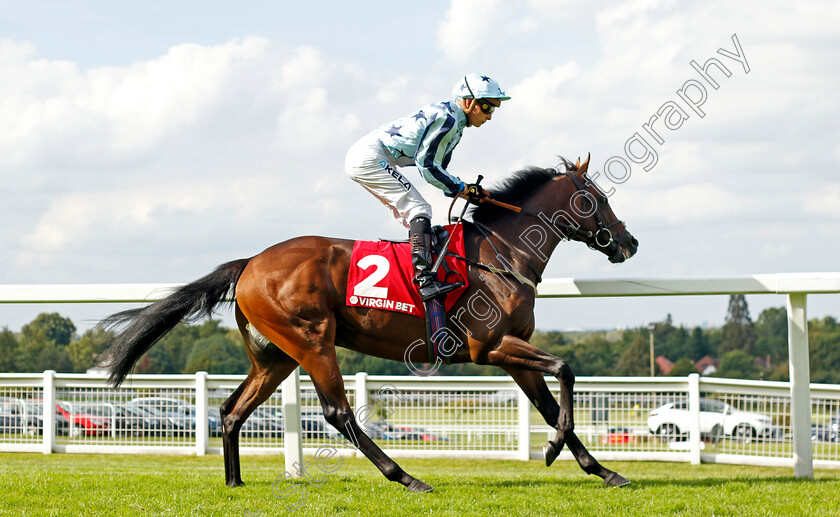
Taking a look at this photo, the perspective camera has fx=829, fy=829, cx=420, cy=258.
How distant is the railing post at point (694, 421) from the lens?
346 inches

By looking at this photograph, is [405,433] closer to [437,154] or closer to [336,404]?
[336,404]

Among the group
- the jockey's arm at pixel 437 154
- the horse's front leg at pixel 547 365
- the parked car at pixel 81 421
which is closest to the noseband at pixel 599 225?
the jockey's arm at pixel 437 154

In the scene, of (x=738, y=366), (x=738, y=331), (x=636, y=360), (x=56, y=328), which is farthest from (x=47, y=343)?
(x=738, y=331)

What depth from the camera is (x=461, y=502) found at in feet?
14.4

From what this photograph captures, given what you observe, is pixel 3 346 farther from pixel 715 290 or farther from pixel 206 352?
pixel 715 290

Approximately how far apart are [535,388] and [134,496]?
2465 millimetres

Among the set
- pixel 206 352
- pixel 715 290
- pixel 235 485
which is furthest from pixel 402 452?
pixel 206 352

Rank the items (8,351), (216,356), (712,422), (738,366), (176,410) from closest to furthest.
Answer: (712,422) → (176,410) → (8,351) → (216,356) → (738,366)

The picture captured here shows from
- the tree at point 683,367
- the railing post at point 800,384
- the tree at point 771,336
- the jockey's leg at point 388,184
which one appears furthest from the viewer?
the tree at point 771,336

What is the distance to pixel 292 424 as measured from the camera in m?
5.85

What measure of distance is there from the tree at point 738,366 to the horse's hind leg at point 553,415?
62148 mm

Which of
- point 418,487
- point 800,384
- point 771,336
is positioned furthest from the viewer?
point 771,336

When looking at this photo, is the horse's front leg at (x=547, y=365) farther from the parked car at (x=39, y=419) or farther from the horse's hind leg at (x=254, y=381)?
the parked car at (x=39, y=419)

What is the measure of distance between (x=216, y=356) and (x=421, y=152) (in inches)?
1440
